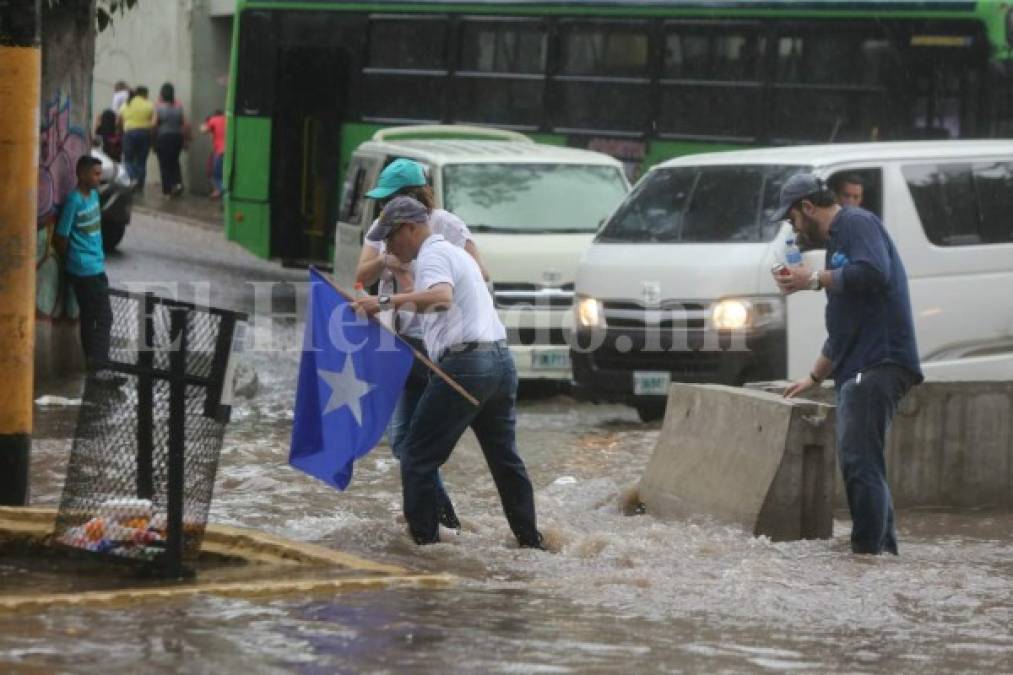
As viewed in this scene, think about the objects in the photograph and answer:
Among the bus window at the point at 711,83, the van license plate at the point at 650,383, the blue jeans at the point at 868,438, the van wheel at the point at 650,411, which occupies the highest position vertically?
the bus window at the point at 711,83

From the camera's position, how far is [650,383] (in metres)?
14.4

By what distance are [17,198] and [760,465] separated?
3.54 m

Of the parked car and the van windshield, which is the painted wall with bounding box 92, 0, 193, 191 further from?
the van windshield

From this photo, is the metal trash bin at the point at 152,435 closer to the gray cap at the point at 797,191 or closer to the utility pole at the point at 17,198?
the utility pole at the point at 17,198

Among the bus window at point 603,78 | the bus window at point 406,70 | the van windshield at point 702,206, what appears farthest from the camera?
the bus window at point 406,70

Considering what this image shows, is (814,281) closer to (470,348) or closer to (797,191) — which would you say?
(797,191)

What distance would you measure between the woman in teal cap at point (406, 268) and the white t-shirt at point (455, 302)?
31 centimetres

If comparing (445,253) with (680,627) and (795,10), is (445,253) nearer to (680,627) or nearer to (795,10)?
(680,627)

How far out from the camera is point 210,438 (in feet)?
26.5

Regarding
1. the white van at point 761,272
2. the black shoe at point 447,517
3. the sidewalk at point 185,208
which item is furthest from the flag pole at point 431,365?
the sidewalk at point 185,208

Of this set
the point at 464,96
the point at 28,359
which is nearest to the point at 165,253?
the point at 464,96

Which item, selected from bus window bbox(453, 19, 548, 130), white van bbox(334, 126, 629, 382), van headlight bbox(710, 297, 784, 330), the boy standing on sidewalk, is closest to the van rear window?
van headlight bbox(710, 297, 784, 330)

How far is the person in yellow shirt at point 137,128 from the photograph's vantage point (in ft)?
112

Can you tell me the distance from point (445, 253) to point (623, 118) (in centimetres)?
1235
